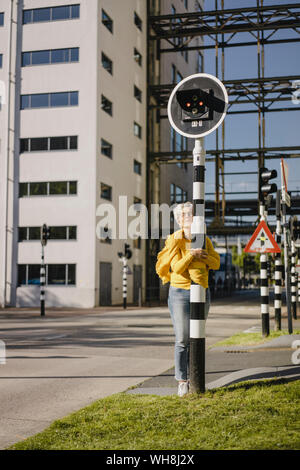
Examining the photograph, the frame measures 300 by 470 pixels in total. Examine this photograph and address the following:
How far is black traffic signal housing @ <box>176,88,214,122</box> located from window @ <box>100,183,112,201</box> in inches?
1016

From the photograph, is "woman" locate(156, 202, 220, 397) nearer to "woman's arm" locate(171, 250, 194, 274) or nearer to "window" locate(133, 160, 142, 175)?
"woman's arm" locate(171, 250, 194, 274)

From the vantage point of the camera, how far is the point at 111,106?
33.8 meters

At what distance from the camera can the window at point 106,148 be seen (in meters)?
32.4

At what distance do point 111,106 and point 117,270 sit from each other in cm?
915

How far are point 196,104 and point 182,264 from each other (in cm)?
158

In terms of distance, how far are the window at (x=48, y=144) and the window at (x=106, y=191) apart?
258cm

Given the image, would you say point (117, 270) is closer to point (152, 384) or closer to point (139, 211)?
point (139, 211)

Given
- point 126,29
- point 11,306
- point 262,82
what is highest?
point 126,29

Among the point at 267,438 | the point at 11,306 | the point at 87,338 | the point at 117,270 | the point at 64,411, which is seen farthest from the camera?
the point at 117,270

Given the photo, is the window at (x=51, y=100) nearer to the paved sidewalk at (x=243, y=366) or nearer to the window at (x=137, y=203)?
the window at (x=137, y=203)

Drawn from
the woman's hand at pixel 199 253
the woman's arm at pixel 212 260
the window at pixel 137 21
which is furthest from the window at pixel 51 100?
the woman's hand at pixel 199 253

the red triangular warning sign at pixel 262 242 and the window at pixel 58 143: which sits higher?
the window at pixel 58 143

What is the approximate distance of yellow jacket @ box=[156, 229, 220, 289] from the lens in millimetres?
5703

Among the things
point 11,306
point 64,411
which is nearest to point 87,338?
point 64,411
